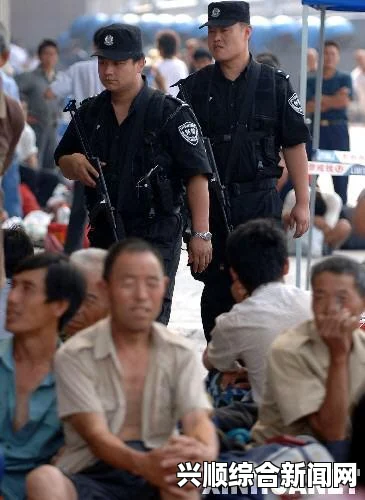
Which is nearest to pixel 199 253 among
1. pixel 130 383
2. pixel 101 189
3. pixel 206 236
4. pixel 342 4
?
pixel 206 236

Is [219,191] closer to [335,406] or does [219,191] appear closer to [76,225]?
[335,406]

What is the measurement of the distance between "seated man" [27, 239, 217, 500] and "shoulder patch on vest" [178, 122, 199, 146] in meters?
1.91

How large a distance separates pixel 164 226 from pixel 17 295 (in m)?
1.89

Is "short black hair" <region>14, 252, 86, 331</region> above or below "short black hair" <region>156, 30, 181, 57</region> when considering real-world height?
below

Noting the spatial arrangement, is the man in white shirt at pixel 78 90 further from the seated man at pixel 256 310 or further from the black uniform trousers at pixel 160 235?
the seated man at pixel 256 310

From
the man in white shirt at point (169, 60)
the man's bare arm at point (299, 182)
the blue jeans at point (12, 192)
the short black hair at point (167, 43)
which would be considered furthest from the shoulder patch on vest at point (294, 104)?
the short black hair at point (167, 43)

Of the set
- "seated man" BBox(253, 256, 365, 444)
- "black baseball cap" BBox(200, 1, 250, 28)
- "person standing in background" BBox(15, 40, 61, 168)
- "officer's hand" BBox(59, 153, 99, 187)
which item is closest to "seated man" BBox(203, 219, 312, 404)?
"seated man" BBox(253, 256, 365, 444)

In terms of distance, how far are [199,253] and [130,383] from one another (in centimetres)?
217

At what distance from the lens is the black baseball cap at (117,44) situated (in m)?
6.35

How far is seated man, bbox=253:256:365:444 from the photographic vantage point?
182 inches

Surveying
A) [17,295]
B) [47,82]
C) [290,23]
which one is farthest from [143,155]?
[290,23]

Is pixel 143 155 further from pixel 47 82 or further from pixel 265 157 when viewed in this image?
pixel 47 82

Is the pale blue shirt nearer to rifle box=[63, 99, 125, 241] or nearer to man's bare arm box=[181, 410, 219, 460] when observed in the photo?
man's bare arm box=[181, 410, 219, 460]

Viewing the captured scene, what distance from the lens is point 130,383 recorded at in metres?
4.45
